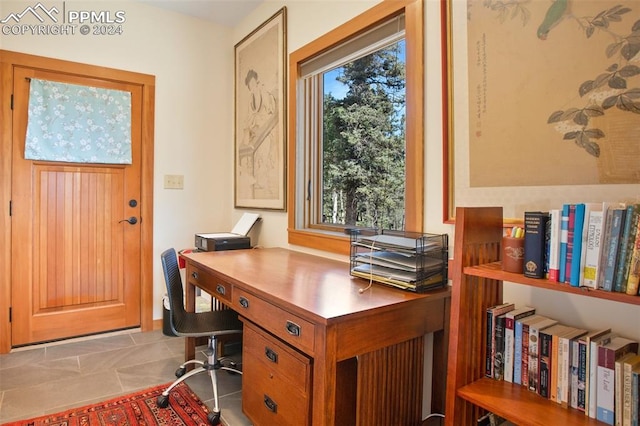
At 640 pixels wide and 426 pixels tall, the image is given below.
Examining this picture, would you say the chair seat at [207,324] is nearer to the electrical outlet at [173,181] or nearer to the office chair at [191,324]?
the office chair at [191,324]

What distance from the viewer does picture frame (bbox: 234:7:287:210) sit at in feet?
8.89

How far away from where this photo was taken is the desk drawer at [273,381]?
1.36m

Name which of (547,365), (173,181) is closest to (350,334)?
(547,365)

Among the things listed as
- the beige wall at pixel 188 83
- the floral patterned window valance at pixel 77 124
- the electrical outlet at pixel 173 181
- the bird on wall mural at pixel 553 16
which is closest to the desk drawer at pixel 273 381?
the beige wall at pixel 188 83

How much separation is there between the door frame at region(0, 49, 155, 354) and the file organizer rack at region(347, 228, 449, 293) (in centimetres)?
214

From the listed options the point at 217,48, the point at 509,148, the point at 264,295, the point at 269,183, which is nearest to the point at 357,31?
the point at 509,148

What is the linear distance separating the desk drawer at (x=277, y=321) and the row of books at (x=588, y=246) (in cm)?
70

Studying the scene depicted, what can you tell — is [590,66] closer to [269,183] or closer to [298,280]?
[298,280]

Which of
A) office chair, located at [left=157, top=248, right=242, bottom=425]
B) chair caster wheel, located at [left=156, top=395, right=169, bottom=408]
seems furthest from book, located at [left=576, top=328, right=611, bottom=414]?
chair caster wheel, located at [left=156, top=395, right=169, bottom=408]

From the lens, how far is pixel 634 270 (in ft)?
2.84

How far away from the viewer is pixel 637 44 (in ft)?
3.47

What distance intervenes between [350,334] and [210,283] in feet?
3.38

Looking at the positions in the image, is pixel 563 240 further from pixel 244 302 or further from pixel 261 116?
pixel 261 116

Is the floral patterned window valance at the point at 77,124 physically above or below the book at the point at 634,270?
above
